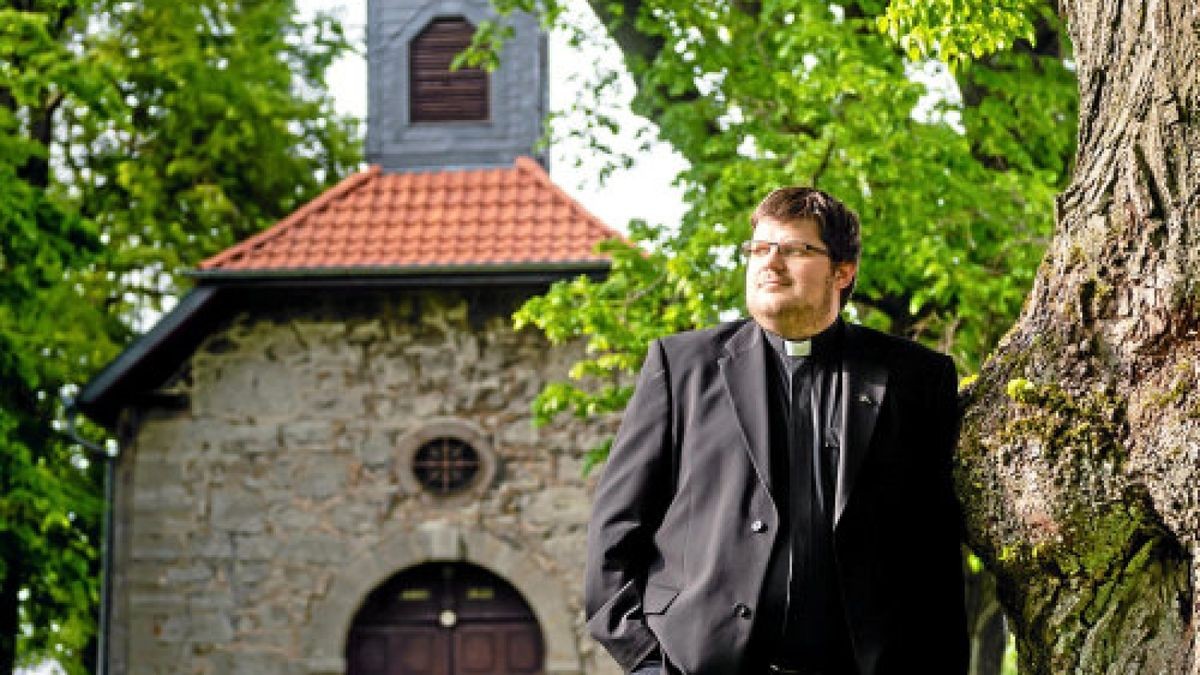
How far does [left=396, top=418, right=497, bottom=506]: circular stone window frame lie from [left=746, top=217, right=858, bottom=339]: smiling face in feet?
36.6

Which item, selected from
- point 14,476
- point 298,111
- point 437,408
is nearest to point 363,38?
point 298,111

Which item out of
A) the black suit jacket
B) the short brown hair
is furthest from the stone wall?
the short brown hair

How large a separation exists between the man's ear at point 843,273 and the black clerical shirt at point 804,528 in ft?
0.39

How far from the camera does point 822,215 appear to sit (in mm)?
3746

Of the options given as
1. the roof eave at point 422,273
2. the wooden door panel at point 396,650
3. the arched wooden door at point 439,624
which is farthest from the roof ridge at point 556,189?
the wooden door panel at point 396,650

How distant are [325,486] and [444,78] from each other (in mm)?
4256

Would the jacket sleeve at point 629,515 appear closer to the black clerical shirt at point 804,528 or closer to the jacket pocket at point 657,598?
the jacket pocket at point 657,598

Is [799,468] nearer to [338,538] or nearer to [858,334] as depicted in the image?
[858,334]

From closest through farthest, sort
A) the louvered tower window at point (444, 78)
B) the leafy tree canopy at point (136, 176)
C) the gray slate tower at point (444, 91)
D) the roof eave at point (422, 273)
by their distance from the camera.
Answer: the roof eave at point (422, 273) < the leafy tree canopy at point (136, 176) < the gray slate tower at point (444, 91) < the louvered tower window at point (444, 78)

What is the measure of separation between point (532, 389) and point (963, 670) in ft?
37.0

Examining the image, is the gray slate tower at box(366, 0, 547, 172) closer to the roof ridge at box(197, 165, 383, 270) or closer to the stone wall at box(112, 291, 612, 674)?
the roof ridge at box(197, 165, 383, 270)

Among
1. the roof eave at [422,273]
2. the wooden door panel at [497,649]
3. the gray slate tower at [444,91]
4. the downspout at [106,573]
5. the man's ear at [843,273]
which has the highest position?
the gray slate tower at [444,91]

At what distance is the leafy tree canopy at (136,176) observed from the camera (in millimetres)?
16141

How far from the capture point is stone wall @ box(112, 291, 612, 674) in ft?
48.8
